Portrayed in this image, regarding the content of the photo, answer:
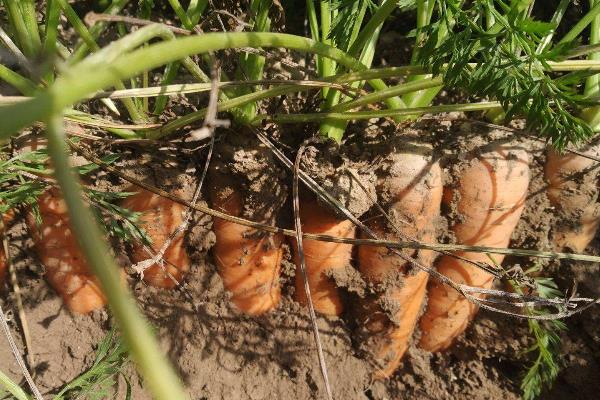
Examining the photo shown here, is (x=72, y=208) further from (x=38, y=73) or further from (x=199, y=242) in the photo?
(x=199, y=242)

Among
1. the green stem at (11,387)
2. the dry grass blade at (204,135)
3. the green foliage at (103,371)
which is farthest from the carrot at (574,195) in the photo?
the green stem at (11,387)

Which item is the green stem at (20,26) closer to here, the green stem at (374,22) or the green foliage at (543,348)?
the green stem at (374,22)

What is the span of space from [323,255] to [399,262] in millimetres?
196

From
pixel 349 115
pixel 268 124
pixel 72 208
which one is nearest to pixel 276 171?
pixel 268 124

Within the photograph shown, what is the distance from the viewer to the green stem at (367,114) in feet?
3.42

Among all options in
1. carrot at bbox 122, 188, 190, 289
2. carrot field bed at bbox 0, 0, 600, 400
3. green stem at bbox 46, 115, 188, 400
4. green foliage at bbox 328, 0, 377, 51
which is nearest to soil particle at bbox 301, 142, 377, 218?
carrot field bed at bbox 0, 0, 600, 400

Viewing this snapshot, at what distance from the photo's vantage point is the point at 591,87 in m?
1.17

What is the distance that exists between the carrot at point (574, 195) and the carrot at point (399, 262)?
0.32m

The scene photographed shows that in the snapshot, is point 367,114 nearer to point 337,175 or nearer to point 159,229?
point 337,175

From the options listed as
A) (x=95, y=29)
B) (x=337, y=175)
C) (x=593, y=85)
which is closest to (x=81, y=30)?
(x=95, y=29)

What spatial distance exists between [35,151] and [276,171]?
1.66 ft

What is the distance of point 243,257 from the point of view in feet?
4.27

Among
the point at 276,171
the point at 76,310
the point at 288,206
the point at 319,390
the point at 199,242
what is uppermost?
the point at 276,171

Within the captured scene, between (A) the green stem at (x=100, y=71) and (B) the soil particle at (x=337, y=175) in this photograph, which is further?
(B) the soil particle at (x=337, y=175)
